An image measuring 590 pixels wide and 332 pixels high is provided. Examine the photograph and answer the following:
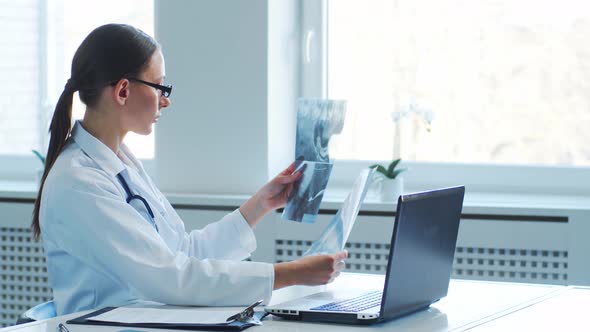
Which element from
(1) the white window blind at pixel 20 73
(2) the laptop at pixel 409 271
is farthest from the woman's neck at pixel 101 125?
(1) the white window blind at pixel 20 73

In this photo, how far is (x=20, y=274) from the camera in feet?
12.4

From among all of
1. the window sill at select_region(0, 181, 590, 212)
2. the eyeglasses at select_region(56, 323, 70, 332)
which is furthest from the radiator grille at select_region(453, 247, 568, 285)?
the eyeglasses at select_region(56, 323, 70, 332)

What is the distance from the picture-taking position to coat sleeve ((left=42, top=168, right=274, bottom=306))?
190cm

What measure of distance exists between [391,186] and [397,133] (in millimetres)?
346

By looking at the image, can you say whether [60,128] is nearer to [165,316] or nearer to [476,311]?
[165,316]

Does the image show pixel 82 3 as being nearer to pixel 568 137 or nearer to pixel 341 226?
pixel 568 137

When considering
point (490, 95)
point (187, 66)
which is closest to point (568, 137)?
point (490, 95)

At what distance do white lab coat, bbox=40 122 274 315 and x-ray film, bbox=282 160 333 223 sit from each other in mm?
206

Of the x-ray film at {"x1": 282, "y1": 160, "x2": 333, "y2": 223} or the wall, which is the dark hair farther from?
the wall

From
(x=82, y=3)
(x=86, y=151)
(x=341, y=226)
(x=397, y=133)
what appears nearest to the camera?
(x=341, y=226)

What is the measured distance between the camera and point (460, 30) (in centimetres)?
356

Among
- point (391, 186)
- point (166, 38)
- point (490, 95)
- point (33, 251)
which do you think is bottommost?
point (33, 251)

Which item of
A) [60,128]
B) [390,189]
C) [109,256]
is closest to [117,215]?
[109,256]

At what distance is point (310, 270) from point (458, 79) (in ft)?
6.04
